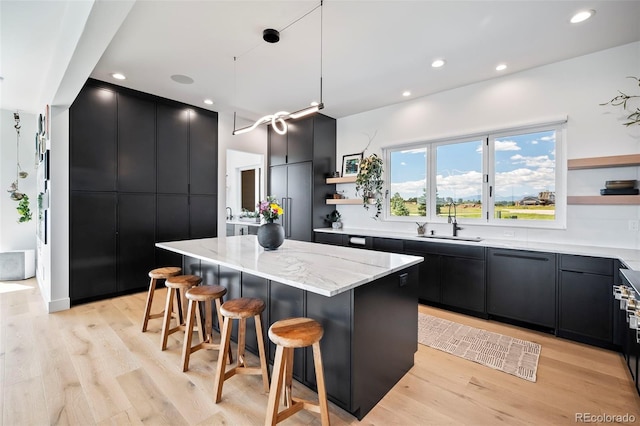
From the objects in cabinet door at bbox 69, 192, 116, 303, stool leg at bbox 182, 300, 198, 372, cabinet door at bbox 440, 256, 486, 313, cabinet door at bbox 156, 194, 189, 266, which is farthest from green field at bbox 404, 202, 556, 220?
cabinet door at bbox 69, 192, 116, 303

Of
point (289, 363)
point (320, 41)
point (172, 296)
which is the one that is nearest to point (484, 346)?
point (289, 363)

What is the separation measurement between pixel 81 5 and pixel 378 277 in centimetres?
269

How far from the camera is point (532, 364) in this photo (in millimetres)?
2406

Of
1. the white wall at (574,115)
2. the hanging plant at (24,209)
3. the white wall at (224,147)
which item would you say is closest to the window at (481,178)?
the white wall at (574,115)

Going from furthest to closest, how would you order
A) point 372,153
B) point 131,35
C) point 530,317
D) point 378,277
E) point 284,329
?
1. point 372,153
2. point 530,317
3. point 131,35
4. point 378,277
5. point 284,329

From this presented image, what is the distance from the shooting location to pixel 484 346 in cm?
272

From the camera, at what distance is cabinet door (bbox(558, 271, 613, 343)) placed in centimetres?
261

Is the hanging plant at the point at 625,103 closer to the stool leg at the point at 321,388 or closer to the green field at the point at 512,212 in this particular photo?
the green field at the point at 512,212

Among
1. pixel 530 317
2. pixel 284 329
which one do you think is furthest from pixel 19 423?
pixel 530 317

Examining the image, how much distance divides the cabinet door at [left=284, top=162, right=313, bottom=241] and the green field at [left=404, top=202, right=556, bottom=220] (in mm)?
2196

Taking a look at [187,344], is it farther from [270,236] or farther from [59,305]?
[59,305]

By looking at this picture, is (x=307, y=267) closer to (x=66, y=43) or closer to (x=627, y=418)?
(x=627, y=418)

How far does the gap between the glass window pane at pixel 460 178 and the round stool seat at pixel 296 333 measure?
10.4ft

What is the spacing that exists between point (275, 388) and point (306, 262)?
2.88ft
